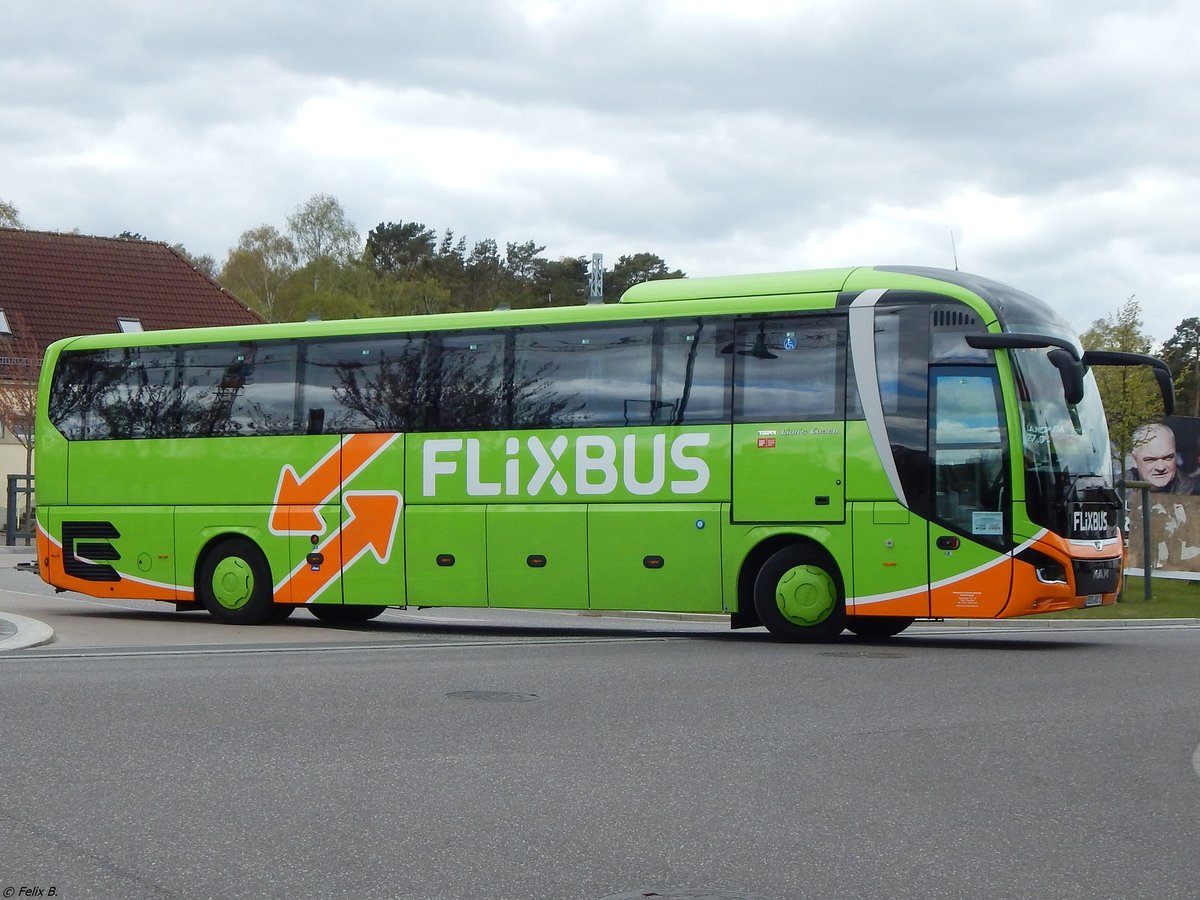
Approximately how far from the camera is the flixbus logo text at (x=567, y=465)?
55.8 feet

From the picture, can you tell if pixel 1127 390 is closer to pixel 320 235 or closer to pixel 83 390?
pixel 83 390

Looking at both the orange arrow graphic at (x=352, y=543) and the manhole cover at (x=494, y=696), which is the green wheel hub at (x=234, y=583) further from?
the manhole cover at (x=494, y=696)

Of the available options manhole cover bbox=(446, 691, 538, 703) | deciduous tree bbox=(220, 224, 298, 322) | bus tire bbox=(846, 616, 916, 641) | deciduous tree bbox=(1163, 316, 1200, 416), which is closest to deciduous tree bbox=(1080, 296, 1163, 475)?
bus tire bbox=(846, 616, 916, 641)

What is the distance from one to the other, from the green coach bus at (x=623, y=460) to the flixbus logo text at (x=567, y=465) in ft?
0.09

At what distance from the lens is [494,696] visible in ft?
37.7

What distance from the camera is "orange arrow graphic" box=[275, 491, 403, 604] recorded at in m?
18.7

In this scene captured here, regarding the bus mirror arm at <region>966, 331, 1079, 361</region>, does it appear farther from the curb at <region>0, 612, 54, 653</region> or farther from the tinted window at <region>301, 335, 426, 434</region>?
the curb at <region>0, 612, 54, 653</region>

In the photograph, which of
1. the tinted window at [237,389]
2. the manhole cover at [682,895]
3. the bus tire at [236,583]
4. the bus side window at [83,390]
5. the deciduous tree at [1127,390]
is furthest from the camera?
the deciduous tree at [1127,390]

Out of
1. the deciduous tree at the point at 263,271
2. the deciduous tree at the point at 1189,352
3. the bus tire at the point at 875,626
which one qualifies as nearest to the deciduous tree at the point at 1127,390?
the bus tire at the point at 875,626

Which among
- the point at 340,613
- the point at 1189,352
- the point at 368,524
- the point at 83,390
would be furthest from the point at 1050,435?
the point at 1189,352

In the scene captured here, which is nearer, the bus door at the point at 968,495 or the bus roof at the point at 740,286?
the bus door at the point at 968,495

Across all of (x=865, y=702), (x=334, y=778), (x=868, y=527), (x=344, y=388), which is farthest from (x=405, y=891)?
(x=344, y=388)

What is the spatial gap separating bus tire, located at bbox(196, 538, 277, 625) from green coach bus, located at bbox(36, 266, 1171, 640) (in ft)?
0.08

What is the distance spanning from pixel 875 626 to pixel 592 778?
1047 centimetres
